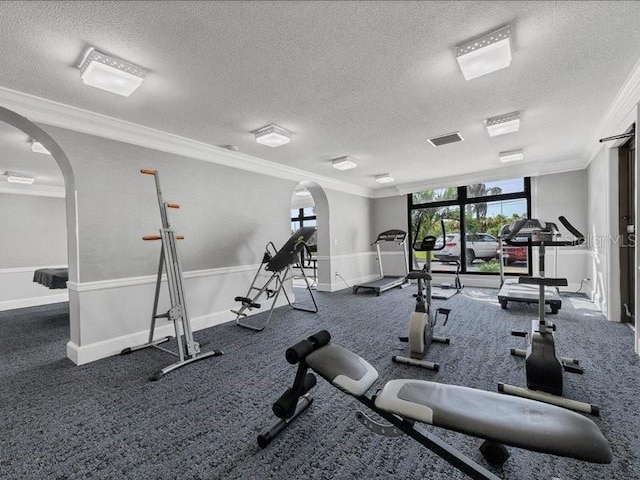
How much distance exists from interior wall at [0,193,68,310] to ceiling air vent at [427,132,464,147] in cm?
796

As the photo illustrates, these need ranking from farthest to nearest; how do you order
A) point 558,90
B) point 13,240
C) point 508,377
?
point 13,240 → point 558,90 → point 508,377

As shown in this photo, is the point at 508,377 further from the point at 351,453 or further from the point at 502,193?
the point at 502,193

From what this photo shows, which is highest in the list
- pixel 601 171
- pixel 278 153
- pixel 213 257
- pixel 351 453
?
pixel 278 153

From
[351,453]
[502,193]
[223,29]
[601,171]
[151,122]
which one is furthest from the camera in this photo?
[502,193]

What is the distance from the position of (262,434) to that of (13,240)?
294 inches

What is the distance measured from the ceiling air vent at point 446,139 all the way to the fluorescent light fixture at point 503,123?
451 millimetres

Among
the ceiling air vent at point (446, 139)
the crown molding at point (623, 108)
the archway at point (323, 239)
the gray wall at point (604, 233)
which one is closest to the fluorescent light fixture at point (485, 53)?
the crown molding at point (623, 108)

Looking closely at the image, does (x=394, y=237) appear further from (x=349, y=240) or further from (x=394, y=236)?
(x=349, y=240)

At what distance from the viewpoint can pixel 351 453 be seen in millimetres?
1649

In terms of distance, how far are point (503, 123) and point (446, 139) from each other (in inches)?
31.1

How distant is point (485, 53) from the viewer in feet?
6.92

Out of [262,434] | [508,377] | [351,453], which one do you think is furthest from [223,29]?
[508,377]

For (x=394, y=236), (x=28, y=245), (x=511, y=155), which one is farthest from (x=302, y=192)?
(x=28, y=245)

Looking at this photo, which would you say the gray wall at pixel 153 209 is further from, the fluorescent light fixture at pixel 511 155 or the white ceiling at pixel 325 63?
the fluorescent light fixture at pixel 511 155
